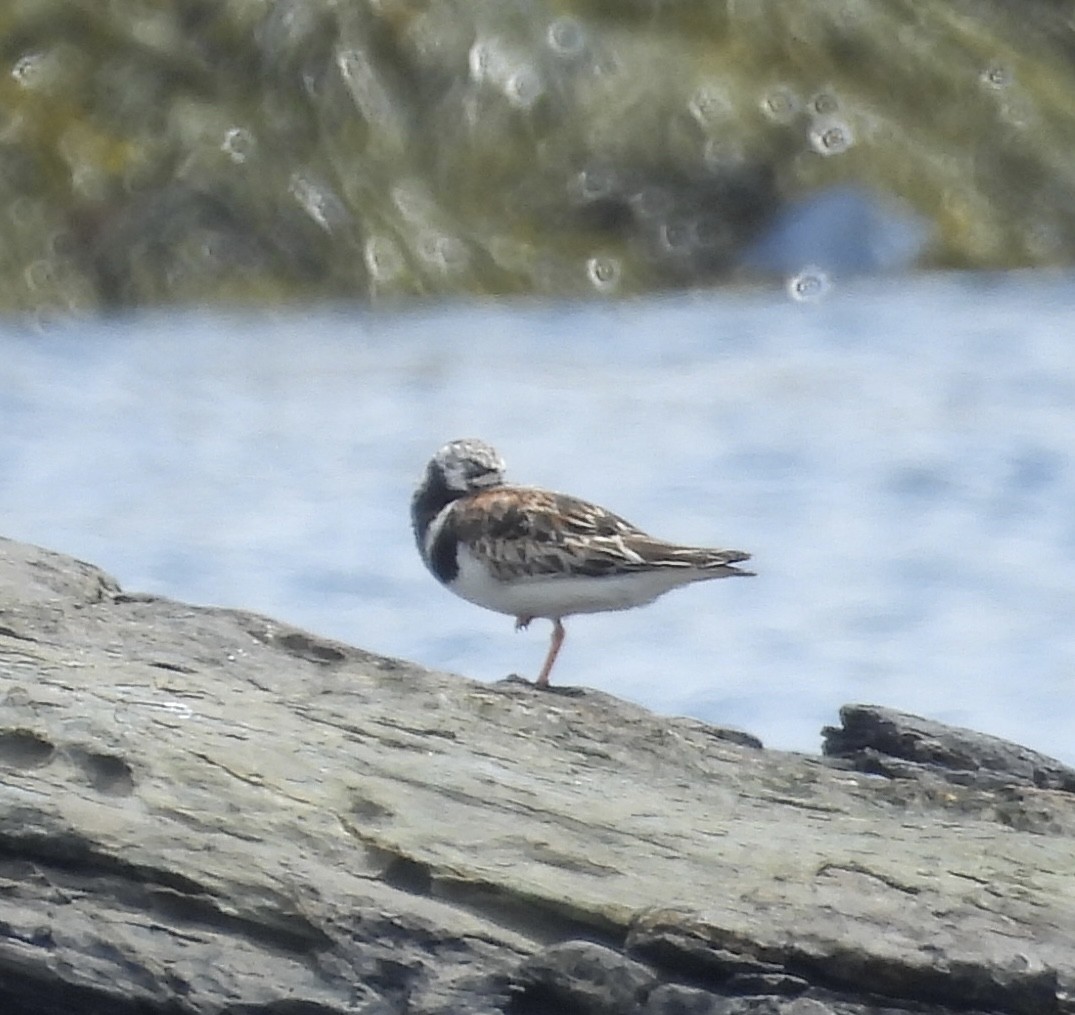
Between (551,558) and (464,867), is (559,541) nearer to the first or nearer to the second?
(551,558)

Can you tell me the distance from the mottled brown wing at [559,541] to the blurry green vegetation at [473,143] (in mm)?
18138

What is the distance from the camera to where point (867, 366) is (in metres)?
28.9

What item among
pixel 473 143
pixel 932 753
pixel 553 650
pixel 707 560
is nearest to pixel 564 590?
pixel 553 650

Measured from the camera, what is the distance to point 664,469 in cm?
2508

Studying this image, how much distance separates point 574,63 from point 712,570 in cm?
2234

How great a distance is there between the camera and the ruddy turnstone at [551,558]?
10.4 meters

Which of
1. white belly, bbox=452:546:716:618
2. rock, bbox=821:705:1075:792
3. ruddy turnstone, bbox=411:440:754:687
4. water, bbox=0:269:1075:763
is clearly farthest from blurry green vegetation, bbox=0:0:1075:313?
rock, bbox=821:705:1075:792

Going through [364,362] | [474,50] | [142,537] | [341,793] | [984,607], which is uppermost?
[474,50]

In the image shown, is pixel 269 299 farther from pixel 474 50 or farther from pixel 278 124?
pixel 474 50

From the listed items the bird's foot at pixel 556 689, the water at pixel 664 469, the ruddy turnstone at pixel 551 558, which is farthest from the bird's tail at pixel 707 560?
the water at pixel 664 469

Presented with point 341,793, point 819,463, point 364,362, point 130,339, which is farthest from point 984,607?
point 341,793

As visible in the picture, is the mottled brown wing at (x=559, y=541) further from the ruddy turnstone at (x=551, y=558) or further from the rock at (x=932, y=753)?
the rock at (x=932, y=753)

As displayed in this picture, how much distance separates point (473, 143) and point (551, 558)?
20.9m

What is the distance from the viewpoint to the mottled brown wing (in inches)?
409
